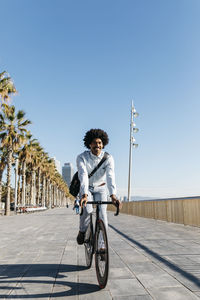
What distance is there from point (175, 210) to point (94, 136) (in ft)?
32.1

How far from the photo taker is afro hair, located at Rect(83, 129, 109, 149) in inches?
166

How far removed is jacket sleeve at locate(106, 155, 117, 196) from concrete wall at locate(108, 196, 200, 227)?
294 inches

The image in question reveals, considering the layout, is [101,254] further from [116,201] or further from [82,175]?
[82,175]

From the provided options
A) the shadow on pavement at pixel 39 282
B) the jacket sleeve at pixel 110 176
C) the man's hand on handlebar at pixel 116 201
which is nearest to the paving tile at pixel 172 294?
the shadow on pavement at pixel 39 282

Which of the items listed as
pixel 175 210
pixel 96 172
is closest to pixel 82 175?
pixel 96 172

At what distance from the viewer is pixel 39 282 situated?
12.0 ft

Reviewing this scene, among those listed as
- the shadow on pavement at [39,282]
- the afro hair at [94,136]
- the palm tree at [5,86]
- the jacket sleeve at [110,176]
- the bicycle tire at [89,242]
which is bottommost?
the shadow on pavement at [39,282]

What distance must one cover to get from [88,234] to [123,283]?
953 millimetres

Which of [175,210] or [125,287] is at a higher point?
[175,210]

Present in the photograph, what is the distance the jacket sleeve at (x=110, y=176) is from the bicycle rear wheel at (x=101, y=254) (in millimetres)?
472

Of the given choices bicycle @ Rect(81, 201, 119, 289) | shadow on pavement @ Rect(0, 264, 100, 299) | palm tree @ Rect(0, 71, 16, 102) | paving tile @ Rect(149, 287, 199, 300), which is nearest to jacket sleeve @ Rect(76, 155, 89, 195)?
bicycle @ Rect(81, 201, 119, 289)

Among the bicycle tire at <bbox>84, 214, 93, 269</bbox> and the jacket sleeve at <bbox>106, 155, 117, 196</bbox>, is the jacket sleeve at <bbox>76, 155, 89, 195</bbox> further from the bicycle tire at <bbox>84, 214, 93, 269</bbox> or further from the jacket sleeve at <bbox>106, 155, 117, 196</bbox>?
the bicycle tire at <bbox>84, 214, 93, 269</bbox>

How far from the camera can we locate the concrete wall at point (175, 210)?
10703mm

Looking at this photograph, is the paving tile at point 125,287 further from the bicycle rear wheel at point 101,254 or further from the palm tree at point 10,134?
the palm tree at point 10,134
